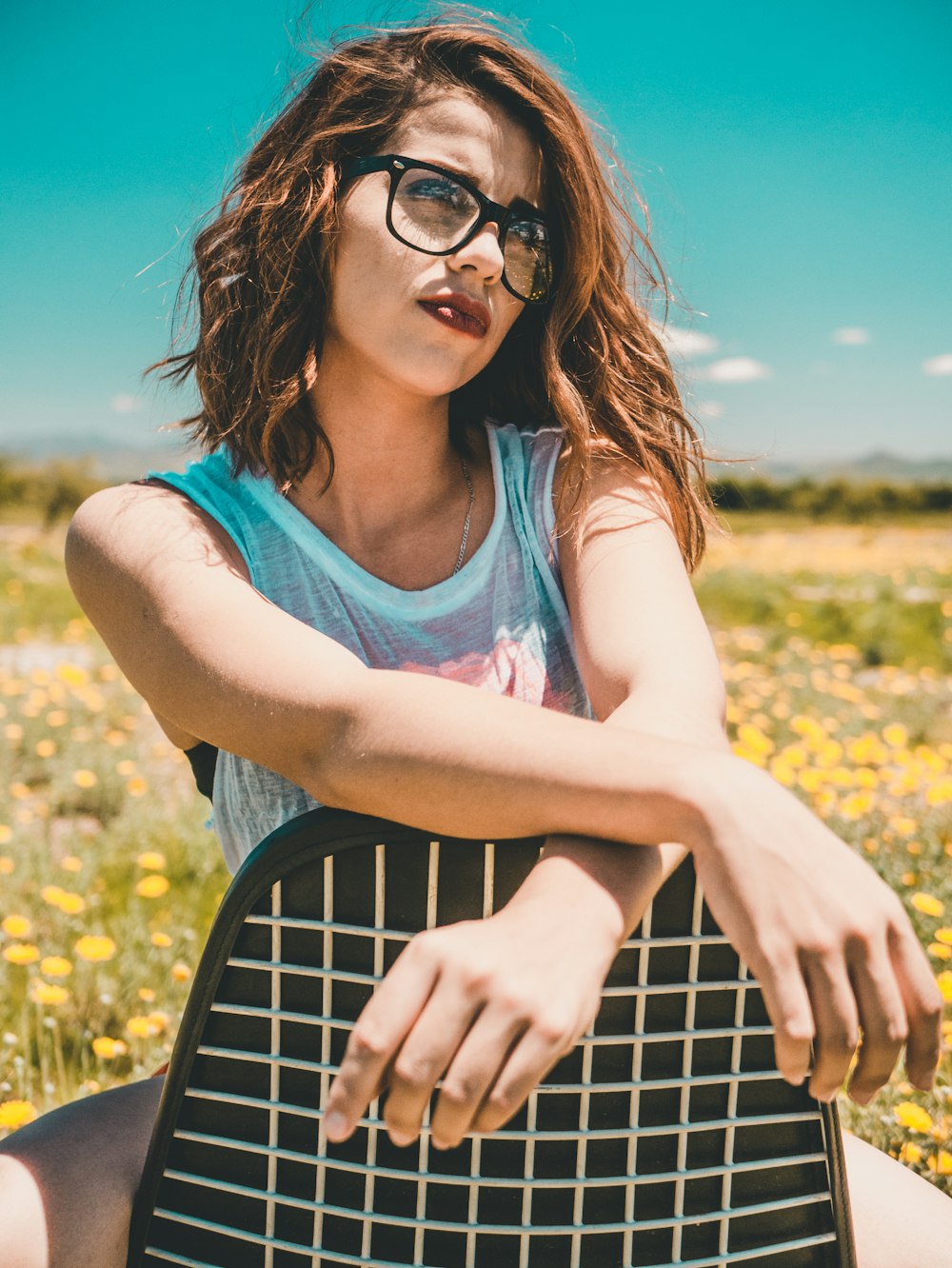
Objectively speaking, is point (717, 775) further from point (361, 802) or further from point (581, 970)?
point (361, 802)

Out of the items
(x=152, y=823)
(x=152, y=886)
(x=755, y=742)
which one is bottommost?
(x=152, y=886)

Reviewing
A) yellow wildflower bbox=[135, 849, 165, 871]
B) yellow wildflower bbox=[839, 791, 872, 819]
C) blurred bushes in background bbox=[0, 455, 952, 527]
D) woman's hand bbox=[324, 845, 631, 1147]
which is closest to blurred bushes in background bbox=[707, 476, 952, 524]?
blurred bushes in background bbox=[0, 455, 952, 527]

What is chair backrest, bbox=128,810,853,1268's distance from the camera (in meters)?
0.89

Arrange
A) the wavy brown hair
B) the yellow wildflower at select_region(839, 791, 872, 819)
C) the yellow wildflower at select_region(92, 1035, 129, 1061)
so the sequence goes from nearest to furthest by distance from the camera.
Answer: the wavy brown hair < the yellow wildflower at select_region(92, 1035, 129, 1061) < the yellow wildflower at select_region(839, 791, 872, 819)

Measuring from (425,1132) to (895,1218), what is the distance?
61 centimetres

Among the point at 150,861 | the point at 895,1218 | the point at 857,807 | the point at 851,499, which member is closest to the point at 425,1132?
the point at 895,1218

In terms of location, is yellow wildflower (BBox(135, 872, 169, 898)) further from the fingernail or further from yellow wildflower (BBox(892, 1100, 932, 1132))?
the fingernail

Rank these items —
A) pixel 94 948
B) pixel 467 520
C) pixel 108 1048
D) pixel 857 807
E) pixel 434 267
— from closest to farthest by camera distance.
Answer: pixel 434 267
pixel 467 520
pixel 108 1048
pixel 94 948
pixel 857 807

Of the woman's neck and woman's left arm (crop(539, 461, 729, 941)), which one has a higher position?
the woman's neck

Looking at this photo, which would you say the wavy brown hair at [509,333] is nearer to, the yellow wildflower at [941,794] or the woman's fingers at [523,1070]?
the woman's fingers at [523,1070]

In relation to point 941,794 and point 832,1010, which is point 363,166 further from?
point 941,794

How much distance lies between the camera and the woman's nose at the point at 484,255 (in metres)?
1.46

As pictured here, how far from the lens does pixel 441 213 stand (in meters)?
1.46

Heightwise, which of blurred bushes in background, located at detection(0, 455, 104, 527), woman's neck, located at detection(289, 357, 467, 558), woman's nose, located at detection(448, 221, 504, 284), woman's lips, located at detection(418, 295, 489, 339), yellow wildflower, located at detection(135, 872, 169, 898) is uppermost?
blurred bushes in background, located at detection(0, 455, 104, 527)
